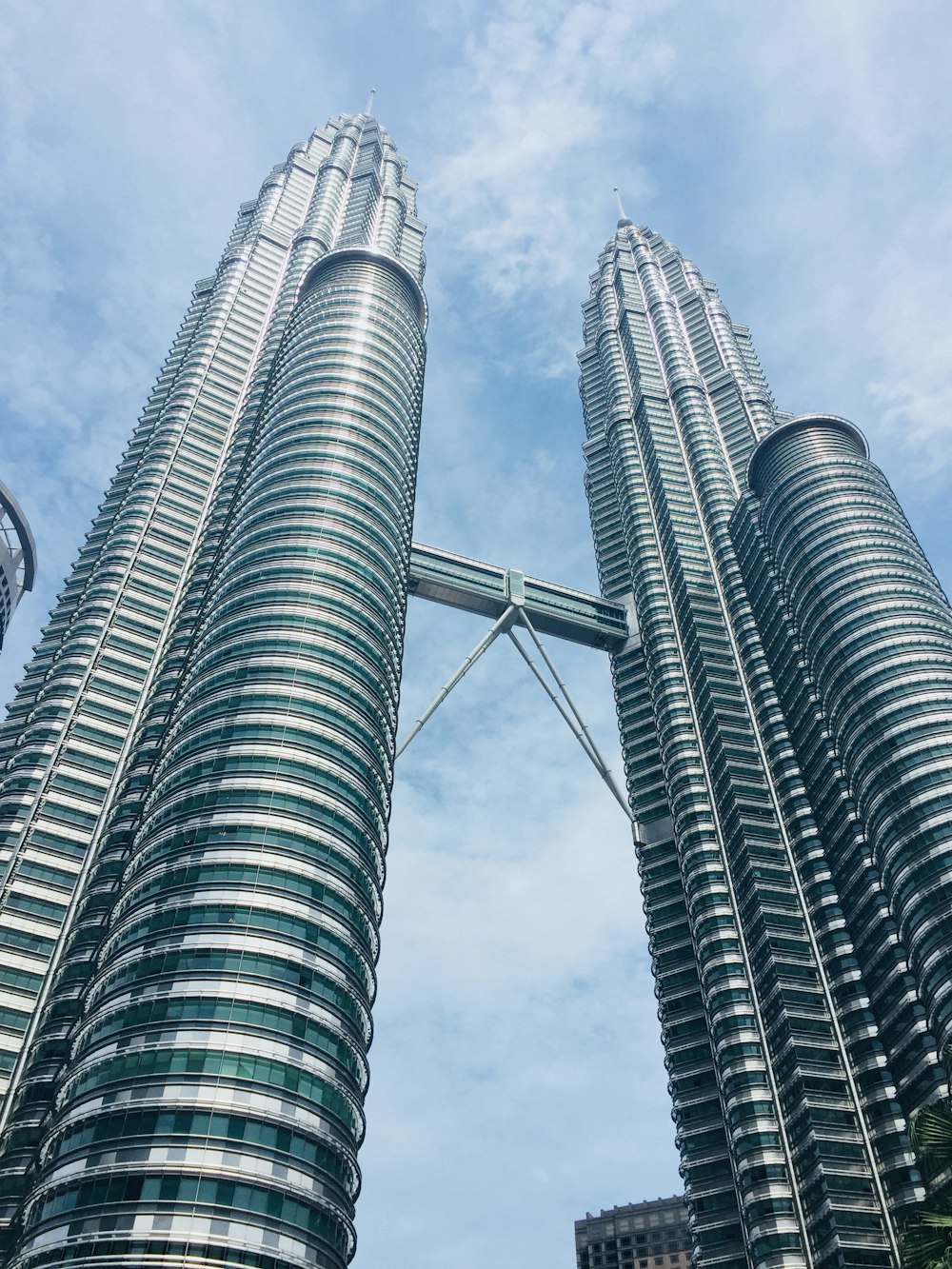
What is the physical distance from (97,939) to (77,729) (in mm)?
28000

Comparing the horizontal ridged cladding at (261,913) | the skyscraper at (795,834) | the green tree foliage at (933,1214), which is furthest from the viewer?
the skyscraper at (795,834)

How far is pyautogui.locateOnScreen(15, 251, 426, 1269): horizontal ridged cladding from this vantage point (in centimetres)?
6512

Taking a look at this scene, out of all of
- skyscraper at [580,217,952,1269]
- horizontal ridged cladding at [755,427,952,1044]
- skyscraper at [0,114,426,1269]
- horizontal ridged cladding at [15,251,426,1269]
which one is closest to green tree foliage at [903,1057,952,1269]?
skyscraper at [0,114,426,1269]

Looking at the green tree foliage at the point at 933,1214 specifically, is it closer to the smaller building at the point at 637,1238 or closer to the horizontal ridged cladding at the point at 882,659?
the horizontal ridged cladding at the point at 882,659

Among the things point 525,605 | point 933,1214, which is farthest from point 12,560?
point 933,1214

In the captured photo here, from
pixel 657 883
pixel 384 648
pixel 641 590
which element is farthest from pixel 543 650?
pixel 384 648

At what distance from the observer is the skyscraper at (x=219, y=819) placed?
66.6 metres

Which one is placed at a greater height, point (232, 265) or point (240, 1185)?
point (232, 265)

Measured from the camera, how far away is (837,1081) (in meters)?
99.4

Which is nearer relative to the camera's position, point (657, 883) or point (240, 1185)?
point (240, 1185)

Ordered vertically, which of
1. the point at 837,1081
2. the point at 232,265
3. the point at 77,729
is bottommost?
the point at 837,1081

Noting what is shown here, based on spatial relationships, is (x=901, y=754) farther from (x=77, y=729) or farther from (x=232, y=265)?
(x=232, y=265)

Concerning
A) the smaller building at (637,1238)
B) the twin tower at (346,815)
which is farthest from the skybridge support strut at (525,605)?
the smaller building at (637,1238)

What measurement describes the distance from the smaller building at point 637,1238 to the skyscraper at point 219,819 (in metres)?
119
